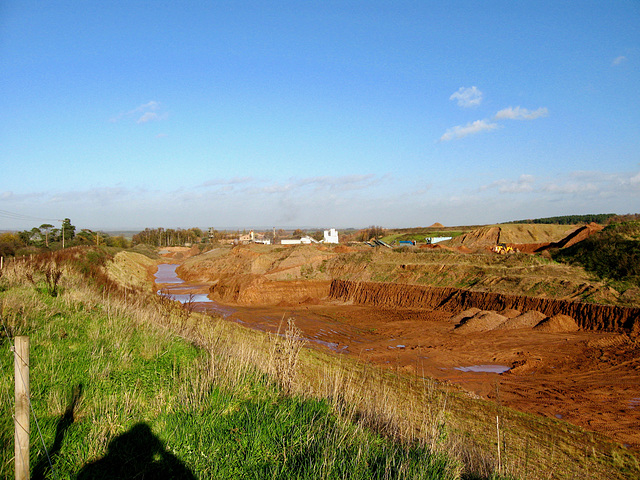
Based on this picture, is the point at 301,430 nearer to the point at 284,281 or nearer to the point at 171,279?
the point at 284,281

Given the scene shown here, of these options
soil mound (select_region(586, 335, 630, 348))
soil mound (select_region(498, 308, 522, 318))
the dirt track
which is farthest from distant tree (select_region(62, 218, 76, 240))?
soil mound (select_region(586, 335, 630, 348))

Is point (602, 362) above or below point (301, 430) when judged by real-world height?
below

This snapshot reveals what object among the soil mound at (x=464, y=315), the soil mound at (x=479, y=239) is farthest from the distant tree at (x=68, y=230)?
the soil mound at (x=464, y=315)

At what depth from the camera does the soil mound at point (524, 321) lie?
2298 cm

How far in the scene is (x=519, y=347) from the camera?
64.0ft

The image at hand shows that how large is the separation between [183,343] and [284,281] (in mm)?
30270

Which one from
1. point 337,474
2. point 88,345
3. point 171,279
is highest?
point 88,345

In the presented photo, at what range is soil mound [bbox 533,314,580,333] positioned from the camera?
22.1 meters

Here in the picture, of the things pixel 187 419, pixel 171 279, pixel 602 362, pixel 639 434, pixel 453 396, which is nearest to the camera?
pixel 187 419

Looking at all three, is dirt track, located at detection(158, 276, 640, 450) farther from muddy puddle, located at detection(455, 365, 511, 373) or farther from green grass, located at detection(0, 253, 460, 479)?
green grass, located at detection(0, 253, 460, 479)

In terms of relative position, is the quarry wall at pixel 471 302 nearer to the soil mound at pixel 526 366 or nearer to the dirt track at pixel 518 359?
the dirt track at pixel 518 359

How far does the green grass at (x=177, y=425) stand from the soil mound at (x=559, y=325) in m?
19.7

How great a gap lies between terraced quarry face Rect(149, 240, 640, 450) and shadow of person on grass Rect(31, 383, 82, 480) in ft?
24.9

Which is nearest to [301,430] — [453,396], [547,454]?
[547,454]
